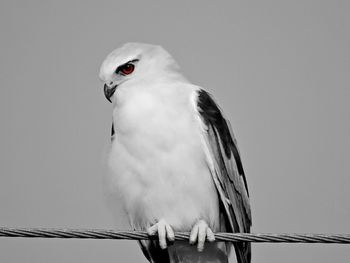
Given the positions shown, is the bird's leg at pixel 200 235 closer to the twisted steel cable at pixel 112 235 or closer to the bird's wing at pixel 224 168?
the bird's wing at pixel 224 168

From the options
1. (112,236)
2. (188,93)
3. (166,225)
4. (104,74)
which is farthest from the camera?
(104,74)

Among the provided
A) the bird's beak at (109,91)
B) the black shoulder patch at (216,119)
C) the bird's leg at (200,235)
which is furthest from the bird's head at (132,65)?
the bird's leg at (200,235)

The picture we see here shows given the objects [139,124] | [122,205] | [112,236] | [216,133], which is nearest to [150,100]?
[139,124]

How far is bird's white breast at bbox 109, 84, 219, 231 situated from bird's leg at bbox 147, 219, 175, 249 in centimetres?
20

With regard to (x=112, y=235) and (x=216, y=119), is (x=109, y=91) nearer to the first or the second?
(x=216, y=119)

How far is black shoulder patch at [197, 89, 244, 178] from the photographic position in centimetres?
499

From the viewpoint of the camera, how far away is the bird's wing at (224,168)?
16.2ft

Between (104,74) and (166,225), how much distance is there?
1.49 meters

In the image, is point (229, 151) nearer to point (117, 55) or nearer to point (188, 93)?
point (188, 93)

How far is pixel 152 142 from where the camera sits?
15.7 feet

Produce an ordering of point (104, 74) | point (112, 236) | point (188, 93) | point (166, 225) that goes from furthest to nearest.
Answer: point (104, 74) → point (188, 93) → point (166, 225) → point (112, 236)

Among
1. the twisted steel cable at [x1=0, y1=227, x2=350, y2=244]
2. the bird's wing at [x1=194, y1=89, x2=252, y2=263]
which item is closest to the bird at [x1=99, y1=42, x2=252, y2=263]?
the bird's wing at [x1=194, y1=89, x2=252, y2=263]

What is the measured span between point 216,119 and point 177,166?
58 cm

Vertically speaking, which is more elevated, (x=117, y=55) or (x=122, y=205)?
(x=117, y=55)
